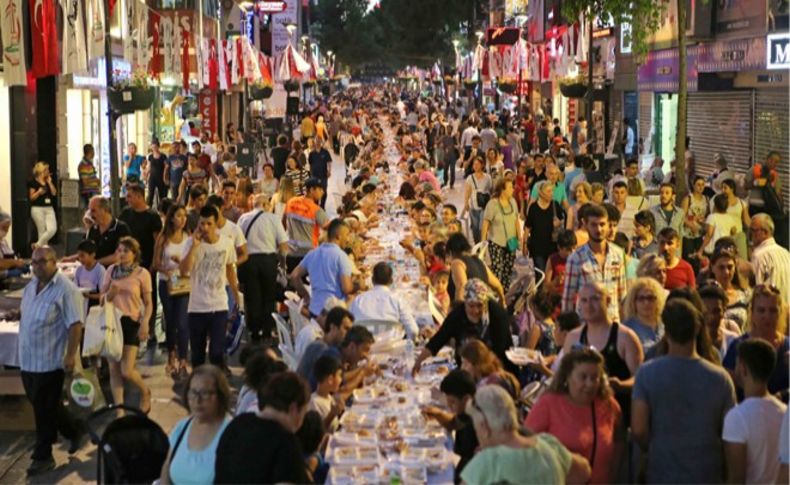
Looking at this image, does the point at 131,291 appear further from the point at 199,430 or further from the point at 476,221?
the point at 476,221

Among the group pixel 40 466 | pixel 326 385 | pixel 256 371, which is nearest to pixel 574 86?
pixel 40 466

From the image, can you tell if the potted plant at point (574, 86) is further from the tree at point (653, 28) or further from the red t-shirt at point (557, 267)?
the red t-shirt at point (557, 267)

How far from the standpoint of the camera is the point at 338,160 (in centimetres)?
5406

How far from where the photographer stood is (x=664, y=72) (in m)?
34.2

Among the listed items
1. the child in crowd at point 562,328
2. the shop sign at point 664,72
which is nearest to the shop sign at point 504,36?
the shop sign at point 664,72

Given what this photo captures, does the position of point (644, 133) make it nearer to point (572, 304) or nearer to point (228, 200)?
point (228, 200)

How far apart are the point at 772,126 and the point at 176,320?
14.9 meters

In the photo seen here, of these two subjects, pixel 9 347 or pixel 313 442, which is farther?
pixel 9 347

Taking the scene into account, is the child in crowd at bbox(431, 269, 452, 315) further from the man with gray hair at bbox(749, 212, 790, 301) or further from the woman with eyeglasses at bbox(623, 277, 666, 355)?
the woman with eyeglasses at bbox(623, 277, 666, 355)

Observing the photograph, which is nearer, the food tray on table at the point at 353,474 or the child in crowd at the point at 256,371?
the food tray on table at the point at 353,474

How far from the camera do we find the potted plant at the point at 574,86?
3900 centimetres

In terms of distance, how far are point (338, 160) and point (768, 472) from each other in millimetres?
47193

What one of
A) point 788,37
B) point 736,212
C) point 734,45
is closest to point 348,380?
point 736,212

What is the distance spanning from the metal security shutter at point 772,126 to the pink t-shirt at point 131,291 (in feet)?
47.7
